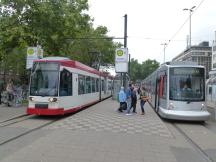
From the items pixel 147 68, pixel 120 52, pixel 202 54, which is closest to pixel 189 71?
pixel 120 52

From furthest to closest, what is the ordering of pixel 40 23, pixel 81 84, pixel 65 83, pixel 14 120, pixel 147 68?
pixel 147 68, pixel 40 23, pixel 81 84, pixel 65 83, pixel 14 120

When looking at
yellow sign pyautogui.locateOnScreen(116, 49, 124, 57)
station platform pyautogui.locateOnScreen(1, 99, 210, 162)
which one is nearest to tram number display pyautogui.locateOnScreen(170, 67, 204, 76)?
station platform pyautogui.locateOnScreen(1, 99, 210, 162)

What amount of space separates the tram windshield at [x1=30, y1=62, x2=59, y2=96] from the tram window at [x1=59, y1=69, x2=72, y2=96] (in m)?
0.31

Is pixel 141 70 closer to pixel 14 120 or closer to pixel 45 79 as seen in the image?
pixel 45 79

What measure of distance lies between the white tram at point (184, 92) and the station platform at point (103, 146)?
3494 mm

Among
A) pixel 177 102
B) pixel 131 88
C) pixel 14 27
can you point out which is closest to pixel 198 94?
pixel 177 102

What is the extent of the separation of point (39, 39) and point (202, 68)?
11.2 m

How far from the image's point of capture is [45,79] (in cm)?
1662

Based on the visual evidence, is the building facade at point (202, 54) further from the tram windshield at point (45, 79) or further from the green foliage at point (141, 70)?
the tram windshield at point (45, 79)

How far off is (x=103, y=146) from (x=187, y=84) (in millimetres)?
8650

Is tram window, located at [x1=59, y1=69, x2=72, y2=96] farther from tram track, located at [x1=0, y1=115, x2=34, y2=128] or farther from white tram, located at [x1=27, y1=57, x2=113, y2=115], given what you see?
tram track, located at [x1=0, y1=115, x2=34, y2=128]

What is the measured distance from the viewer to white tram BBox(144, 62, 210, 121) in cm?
1605

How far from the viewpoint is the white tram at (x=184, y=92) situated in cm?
1605

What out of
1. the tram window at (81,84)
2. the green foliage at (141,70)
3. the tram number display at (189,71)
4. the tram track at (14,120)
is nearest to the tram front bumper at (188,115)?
the tram number display at (189,71)
